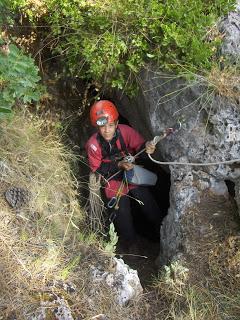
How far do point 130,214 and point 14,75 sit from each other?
2478mm

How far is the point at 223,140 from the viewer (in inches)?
173

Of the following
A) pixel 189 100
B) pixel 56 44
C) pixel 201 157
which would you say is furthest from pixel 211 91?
pixel 56 44

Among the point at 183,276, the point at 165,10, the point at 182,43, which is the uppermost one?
the point at 165,10

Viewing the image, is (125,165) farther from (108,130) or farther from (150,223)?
(150,223)

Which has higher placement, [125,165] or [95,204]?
[125,165]

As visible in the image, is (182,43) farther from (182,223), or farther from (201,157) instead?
(182,223)

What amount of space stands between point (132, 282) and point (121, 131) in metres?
1.85

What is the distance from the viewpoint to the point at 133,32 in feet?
14.7

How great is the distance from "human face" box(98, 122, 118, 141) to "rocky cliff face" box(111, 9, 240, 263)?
473 mm

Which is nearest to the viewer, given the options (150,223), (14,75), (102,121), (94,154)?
(14,75)

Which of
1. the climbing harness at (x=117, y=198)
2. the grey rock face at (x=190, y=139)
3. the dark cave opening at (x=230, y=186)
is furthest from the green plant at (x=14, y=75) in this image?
the dark cave opening at (x=230, y=186)

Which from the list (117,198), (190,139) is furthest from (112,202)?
(190,139)

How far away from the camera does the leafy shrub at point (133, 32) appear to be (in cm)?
431

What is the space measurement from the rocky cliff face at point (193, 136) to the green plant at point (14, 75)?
1375 millimetres
